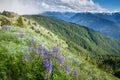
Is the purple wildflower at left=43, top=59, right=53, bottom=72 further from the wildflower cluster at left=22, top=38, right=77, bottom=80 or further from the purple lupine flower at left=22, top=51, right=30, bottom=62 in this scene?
the purple lupine flower at left=22, top=51, right=30, bottom=62

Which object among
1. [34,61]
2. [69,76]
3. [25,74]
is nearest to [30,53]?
[34,61]

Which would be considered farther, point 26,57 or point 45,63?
point 26,57

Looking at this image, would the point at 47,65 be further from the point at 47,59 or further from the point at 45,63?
the point at 47,59

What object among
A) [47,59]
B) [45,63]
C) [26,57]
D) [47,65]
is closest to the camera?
[47,65]

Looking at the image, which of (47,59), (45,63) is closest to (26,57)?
(47,59)

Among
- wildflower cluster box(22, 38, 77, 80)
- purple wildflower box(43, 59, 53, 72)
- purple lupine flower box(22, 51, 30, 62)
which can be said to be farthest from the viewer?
purple lupine flower box(22, 51, 30, 62)

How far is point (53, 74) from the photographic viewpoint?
10016 mm

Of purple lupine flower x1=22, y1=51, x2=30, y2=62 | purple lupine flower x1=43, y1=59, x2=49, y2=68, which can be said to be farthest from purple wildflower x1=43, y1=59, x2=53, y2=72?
purple lupine flower x1=22, y1=51, x2=30, y2=62

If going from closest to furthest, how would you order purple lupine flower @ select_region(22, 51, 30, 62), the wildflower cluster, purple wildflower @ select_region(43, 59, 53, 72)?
1. purple wildflower @ select_region(43, 59, 53, 72)
2. the wildflower cluster
3. purple lupine flower @ select_region(22, 51, 30, 62)

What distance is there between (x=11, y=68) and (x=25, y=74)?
0.84m

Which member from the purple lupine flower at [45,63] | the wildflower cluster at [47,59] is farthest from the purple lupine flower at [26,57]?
the purple lupine flower at [45,63]

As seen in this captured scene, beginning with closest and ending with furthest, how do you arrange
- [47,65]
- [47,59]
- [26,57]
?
[47,65] → [47,59] → [26,57]

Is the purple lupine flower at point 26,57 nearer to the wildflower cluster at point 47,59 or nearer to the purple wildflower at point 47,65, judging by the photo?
the wildflower cluster at point 47,59

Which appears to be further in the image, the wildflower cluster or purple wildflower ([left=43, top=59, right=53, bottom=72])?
the wildflower cluster
